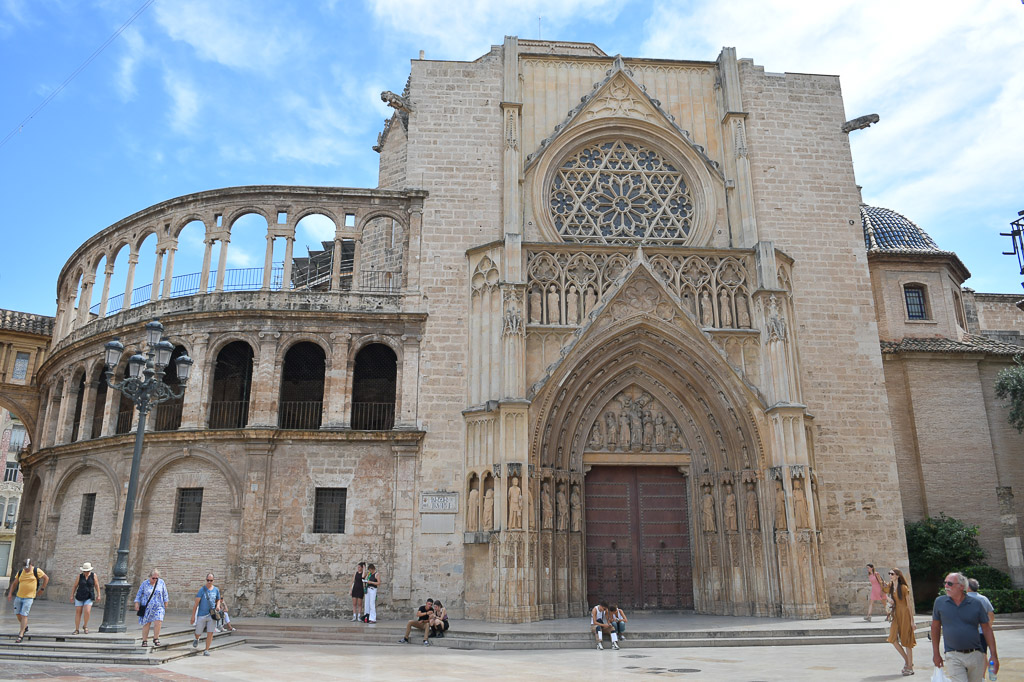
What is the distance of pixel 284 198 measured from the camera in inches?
860

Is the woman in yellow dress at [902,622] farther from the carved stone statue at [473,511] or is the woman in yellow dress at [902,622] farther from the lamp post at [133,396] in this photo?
the lamp post at [133,396]

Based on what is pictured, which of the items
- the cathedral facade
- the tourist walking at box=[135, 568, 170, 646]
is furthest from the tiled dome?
the tourist walking at box=[135, 568, 170, 646]

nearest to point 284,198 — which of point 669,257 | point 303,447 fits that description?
point 303,447

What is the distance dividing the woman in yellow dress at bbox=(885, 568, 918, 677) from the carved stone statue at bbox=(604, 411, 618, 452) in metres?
9.43

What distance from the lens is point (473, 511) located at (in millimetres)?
18750

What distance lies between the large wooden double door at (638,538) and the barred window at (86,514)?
574 inches

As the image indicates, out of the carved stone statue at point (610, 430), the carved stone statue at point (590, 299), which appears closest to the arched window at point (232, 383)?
the carved stone statue at point (590, 299)

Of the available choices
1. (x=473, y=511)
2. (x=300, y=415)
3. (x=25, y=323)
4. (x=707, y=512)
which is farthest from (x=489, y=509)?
(x=25, y=323)

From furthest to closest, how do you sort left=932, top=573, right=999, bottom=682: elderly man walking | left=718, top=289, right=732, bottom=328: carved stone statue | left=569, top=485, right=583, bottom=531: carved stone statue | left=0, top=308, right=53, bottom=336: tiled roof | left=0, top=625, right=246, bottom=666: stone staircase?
left=0, top=308, right=53, bottom=336: tiled roof
left=718, top=289, right=732, bottom=328: carved stone statue
left=569, top=485, right=583, bottom=531: carved stone statue
left=0, top=625, right=246, bottom=666: stone staircase
left=932, top=573, right=999, bottom=682: elderly man walking

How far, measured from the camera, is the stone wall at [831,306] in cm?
1994

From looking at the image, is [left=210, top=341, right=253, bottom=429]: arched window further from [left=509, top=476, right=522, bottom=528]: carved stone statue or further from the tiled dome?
the tiled dome

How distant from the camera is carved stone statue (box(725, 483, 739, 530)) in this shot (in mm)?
19469

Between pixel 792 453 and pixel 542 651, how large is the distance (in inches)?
329

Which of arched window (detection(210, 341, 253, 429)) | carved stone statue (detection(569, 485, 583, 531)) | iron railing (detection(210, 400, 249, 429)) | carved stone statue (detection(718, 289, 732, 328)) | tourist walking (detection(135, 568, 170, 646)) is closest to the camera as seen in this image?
tourist walking (detection(135, 568, 170, 646))
